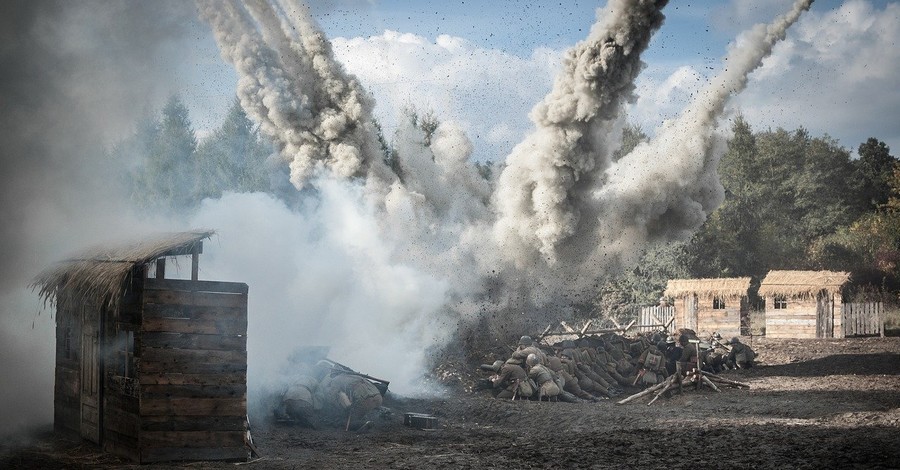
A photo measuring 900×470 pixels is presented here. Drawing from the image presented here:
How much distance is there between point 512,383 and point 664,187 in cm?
1011

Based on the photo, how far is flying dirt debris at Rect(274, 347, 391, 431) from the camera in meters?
18.0

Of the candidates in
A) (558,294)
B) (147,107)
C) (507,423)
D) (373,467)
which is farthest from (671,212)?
(373,467)

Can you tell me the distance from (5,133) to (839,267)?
5005cm

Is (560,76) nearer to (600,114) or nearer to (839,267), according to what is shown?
(600,114)

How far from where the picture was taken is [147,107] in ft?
89.8

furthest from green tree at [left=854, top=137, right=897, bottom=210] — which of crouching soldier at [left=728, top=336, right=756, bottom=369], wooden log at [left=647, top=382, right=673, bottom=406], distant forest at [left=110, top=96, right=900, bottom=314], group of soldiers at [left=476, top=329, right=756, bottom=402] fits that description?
wooden log at [left=647, top=382, right=673, bottom=406]

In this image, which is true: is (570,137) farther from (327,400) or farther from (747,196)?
(747,196)

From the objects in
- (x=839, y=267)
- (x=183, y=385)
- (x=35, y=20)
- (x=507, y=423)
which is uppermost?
(x=35, y=20)

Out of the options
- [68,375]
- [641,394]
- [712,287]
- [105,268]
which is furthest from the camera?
[712,287]

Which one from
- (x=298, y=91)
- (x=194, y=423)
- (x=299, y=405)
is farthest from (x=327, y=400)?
(x=298, y=91)

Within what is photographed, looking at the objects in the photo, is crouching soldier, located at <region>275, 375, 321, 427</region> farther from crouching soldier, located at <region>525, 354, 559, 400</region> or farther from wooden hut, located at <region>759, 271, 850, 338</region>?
wooden hut, located at <region>759, 271, 850, 338</region>

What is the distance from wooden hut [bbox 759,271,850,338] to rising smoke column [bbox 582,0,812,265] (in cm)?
1240

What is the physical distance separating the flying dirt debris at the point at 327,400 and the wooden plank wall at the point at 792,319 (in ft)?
93.2

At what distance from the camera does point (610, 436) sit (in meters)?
17.0
